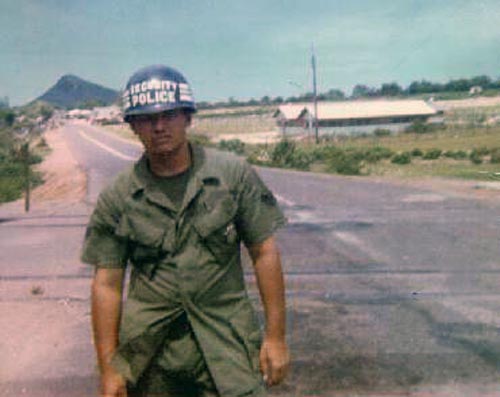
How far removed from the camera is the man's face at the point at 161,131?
2576 millimetres

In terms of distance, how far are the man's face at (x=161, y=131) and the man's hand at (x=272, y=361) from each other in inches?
30.6

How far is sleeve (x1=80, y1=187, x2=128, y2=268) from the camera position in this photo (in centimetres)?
264

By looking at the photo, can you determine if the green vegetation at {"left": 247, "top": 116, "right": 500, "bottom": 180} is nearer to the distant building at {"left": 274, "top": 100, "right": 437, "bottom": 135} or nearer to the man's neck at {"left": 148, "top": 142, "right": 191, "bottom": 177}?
the man's neck at {"left": 148, "top": 142, "right": 191, "bottom": 177}

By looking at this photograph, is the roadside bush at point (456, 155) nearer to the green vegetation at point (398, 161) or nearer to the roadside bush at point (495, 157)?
the green vegetation at point (398, 161)

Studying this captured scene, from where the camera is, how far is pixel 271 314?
8.59 ft

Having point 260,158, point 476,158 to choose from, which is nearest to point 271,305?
point 476,158

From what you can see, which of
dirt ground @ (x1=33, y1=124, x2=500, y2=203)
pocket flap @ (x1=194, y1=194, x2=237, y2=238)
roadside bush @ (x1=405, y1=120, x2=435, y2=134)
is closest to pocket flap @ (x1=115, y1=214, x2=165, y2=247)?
pocket flap @ (x1=194, y1=194, x2=237, y2=238)

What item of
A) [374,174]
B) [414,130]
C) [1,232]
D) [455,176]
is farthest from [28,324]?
[414,130]

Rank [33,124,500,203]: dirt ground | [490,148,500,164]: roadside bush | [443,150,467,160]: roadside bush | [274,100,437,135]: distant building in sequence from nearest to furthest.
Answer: [33,124,500,203]: dirt ground, [490,148,500,164]: roadside bush, [443,150,467,160]: roadside bush, [274,100,437,135]: distant building

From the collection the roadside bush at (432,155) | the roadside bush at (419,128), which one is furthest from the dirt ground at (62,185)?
the roadside bush at (419,128)

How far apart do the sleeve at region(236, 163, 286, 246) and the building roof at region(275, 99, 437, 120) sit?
2475 inches

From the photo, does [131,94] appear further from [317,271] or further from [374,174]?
[374,174]

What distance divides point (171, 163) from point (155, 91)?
0.87 feet

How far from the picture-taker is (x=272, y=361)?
2613mm
